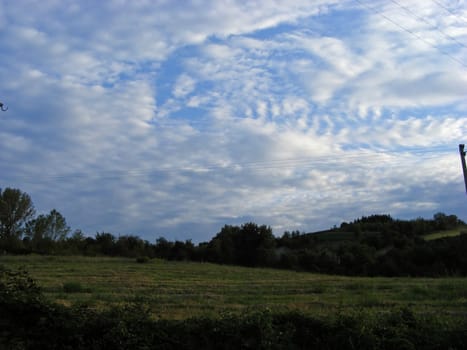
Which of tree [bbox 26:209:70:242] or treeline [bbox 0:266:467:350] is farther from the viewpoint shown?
tree [bbox 26:209:70:242]

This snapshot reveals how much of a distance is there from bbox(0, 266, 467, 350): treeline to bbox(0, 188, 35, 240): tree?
2452 inches

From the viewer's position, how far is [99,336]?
1027 centimetres

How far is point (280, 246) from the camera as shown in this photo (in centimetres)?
7794

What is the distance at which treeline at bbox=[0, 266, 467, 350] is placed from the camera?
9.67 m

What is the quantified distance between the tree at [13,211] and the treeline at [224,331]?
6229 cm

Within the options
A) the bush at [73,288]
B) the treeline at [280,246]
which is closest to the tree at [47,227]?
the treeline at [280,246]

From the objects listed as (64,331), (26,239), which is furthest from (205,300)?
(26,239)

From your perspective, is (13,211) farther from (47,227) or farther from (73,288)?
(73,288)

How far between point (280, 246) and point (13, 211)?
39.2m

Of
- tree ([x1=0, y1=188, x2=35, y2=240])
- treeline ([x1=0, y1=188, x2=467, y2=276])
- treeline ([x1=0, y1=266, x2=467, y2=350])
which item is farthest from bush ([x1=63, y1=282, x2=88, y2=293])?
tree ([x1=0, y1=188, x2=35, y2=240])

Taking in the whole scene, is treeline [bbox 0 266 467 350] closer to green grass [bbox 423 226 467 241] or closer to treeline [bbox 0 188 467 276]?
treeline [bbox 0 188 467 276]

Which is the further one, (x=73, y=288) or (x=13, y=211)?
(x=13, y=211)

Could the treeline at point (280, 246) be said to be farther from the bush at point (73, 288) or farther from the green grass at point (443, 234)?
the bush at point (73, 288)

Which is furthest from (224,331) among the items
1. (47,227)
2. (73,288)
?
(47,227)
